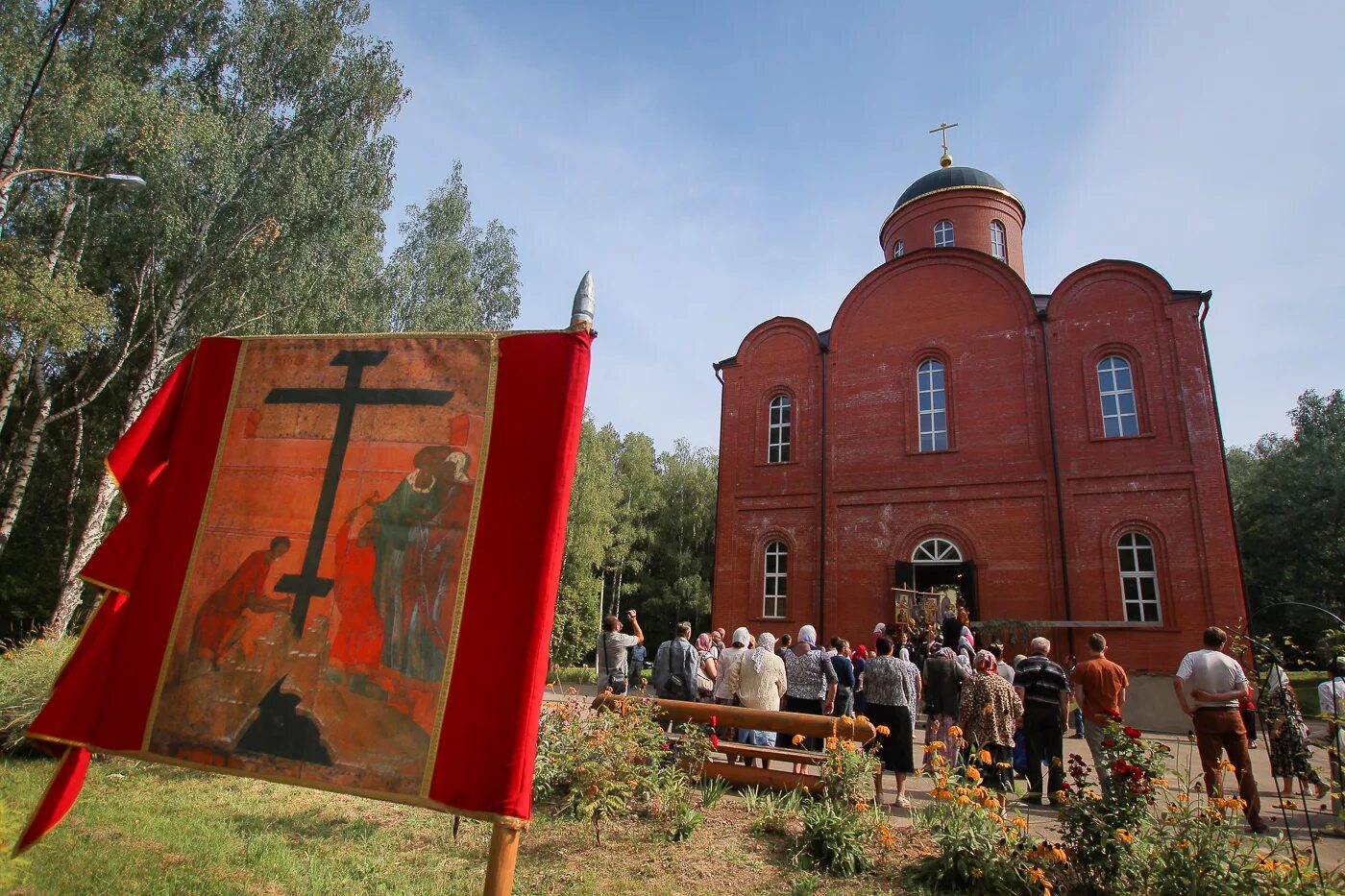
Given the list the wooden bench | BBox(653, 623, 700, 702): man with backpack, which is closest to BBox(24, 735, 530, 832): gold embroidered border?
the wooden bench

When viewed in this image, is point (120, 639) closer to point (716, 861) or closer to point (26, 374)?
point (716, 861)

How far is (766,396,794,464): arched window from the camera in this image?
20375 millimetres

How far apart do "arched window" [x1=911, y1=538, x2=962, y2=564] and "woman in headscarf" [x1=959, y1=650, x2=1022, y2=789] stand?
10.8m

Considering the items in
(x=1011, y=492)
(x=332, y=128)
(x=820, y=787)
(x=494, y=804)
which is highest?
(x=332, y=128)

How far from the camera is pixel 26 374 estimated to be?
16312mm

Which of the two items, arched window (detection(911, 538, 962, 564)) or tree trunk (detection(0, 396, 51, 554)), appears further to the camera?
arched window (detection(911, 538, 962, 564))

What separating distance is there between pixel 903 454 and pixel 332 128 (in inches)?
678

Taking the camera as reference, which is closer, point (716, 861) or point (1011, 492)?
point (716, 861)

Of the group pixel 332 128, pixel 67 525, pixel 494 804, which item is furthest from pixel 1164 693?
pixel 67 525

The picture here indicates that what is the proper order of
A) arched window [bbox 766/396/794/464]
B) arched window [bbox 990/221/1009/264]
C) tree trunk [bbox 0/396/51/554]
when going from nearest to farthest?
tree trunk [bbox 0/396/51/554] < arched window [bbox 766/396/794/464] < arched window [bbox 990/221/1009/264]

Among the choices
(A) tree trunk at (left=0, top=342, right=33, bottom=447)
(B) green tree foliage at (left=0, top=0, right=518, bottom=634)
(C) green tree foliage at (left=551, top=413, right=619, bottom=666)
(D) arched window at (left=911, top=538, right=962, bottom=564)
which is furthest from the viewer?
(C) green tree foliage at (left=551, top=413, right=619, bottom=666)

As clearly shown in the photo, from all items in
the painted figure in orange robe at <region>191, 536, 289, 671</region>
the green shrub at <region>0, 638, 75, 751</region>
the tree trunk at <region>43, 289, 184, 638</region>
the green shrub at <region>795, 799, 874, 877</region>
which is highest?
the tree trunk at <region>43, 289, 184, 638</region>

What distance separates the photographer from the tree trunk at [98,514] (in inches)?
512

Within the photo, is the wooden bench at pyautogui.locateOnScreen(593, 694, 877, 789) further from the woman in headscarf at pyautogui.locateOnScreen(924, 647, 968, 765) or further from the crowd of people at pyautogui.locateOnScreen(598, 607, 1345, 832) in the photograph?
the woman in headscarf at pyautogui.locateOnScreen(924, 647, 968, 765)
